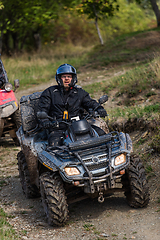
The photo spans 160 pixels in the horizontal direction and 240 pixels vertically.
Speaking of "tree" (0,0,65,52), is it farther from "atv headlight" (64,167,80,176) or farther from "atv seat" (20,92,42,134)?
"atv headlight" (64,167,80,176)

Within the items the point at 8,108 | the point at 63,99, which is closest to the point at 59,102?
the point at 63,99

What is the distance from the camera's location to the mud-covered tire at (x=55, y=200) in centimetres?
498

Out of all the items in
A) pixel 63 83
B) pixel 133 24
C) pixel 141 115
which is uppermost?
pixel 63 83

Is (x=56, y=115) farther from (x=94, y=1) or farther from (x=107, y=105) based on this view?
(x=94, y=1)

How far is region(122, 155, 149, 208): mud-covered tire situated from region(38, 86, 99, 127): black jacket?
136 cm

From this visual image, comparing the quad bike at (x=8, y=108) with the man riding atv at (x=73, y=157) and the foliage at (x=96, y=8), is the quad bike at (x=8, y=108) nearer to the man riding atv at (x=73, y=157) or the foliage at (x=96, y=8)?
the man riding atv at (x=73, y=157)

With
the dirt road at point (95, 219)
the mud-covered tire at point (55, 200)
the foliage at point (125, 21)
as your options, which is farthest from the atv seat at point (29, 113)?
the foliage at point (125, 21)

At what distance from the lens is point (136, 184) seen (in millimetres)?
5227

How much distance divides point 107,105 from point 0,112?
3.78m

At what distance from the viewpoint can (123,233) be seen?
4820 millimetres

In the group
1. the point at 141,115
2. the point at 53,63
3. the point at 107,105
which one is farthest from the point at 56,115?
the point at 53,63

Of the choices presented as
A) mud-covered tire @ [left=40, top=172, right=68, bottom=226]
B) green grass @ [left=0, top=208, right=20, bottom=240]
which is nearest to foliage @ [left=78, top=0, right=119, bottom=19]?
mud-covered tire @ [left=40, top=172, right=68, bottom=226]

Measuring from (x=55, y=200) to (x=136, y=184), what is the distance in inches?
47.3

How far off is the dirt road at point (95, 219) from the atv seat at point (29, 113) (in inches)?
53.8
